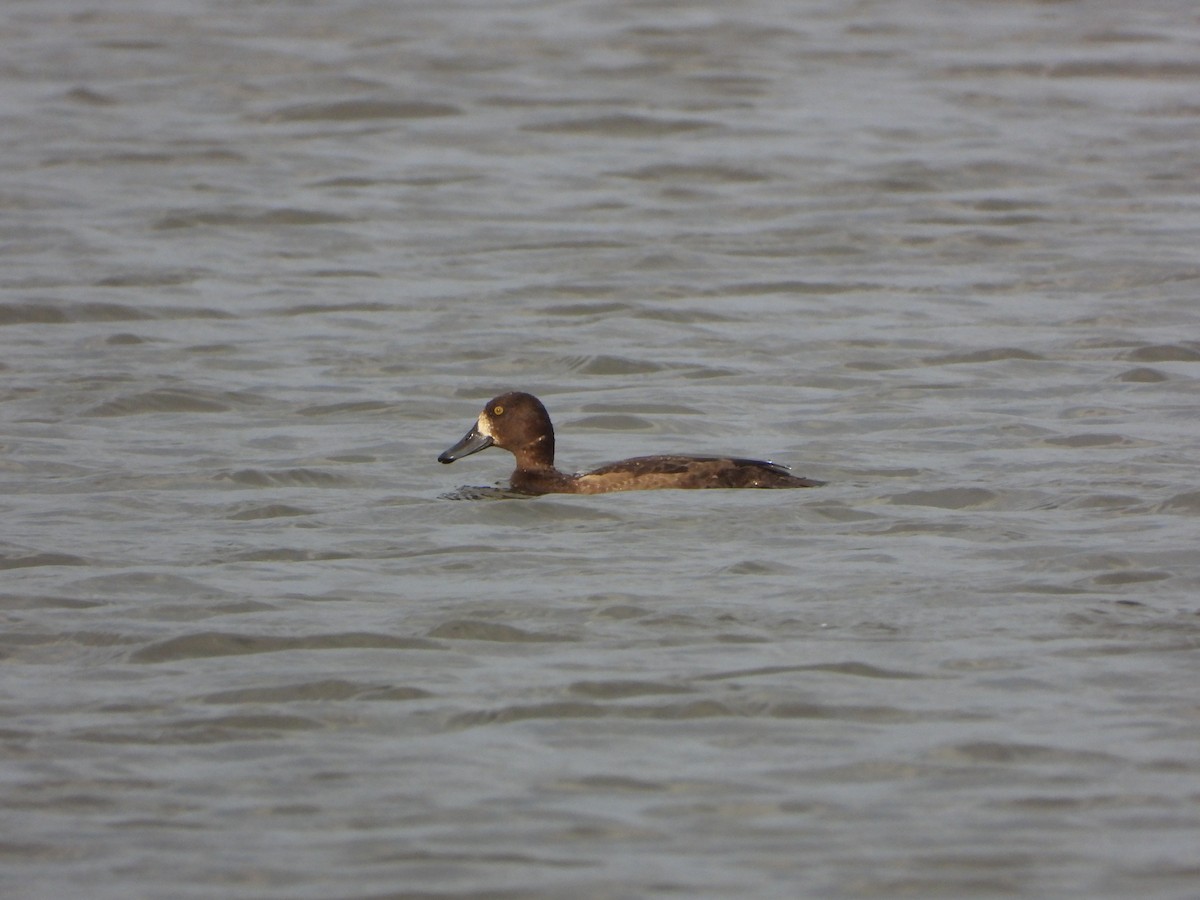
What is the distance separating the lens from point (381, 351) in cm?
1407

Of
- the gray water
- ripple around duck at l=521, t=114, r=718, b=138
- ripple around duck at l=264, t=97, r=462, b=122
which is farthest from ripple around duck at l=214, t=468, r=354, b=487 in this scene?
ripple around duck at l=264, t=97, r=462, b=122

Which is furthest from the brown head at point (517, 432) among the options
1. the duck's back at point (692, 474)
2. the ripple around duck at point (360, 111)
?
the ripple around duck at point (360, 111)

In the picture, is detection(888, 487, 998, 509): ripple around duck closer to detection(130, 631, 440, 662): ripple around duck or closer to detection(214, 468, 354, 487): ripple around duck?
detection(214, 468, 354, 487): ripple around duck

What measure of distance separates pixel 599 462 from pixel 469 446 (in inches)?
32.2

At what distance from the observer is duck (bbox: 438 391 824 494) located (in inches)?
414

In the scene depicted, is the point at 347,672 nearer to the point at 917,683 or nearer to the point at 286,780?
the point at 286,780

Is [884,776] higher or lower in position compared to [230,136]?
lower

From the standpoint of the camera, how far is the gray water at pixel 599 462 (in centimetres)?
663

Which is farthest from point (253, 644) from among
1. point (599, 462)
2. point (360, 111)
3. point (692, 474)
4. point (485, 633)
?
point (360, 111)

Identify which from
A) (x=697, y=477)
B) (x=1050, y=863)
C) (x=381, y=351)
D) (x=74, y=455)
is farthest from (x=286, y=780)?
(x=381, y=351)

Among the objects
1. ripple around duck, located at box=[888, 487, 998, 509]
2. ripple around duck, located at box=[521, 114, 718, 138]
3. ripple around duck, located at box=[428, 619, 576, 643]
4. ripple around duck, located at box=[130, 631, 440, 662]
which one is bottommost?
ripple around duck, located at box=[888, 487, 998, 509]

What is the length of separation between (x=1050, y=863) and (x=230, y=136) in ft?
51.2

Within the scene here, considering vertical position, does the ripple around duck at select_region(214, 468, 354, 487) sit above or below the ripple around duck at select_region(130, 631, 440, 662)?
above

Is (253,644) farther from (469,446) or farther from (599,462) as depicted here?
(599,462)
